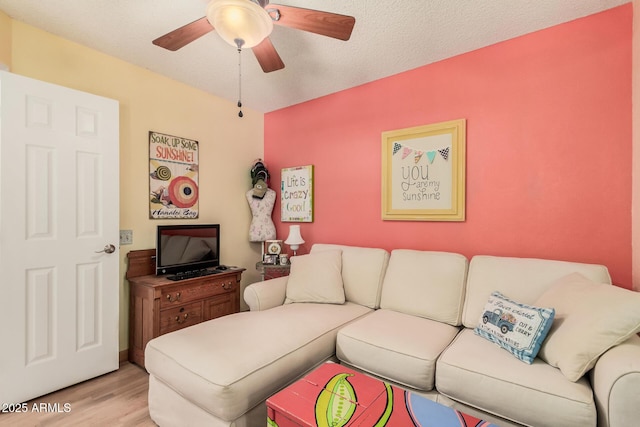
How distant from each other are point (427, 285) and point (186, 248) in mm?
2122

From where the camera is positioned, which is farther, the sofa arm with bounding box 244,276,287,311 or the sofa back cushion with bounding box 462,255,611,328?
the sofa arm with bounding box 244,276,287,311

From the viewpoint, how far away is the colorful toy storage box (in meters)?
1.10

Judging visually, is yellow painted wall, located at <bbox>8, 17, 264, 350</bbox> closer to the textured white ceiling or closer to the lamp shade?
the textured white ceiling

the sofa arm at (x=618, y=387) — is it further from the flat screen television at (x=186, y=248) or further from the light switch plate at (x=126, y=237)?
the light switch plate at (x=126, y=237)

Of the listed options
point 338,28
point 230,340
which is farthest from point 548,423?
point 338,28

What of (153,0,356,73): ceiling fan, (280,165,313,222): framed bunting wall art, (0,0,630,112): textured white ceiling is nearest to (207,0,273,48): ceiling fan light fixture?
(153,0,356,73): ceiling fan

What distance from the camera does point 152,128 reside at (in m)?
2.70

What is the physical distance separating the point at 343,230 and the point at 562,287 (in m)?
1.84

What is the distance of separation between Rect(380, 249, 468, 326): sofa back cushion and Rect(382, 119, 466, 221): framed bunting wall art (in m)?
0.42

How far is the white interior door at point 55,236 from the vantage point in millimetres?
1853

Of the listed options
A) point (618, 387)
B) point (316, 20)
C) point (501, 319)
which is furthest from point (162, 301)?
point (618, 387)

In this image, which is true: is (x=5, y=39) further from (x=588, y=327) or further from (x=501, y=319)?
(x=588, y=327)

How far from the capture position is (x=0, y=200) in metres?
1.81

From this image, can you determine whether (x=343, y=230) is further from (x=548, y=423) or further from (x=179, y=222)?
(x=548, y=423)
